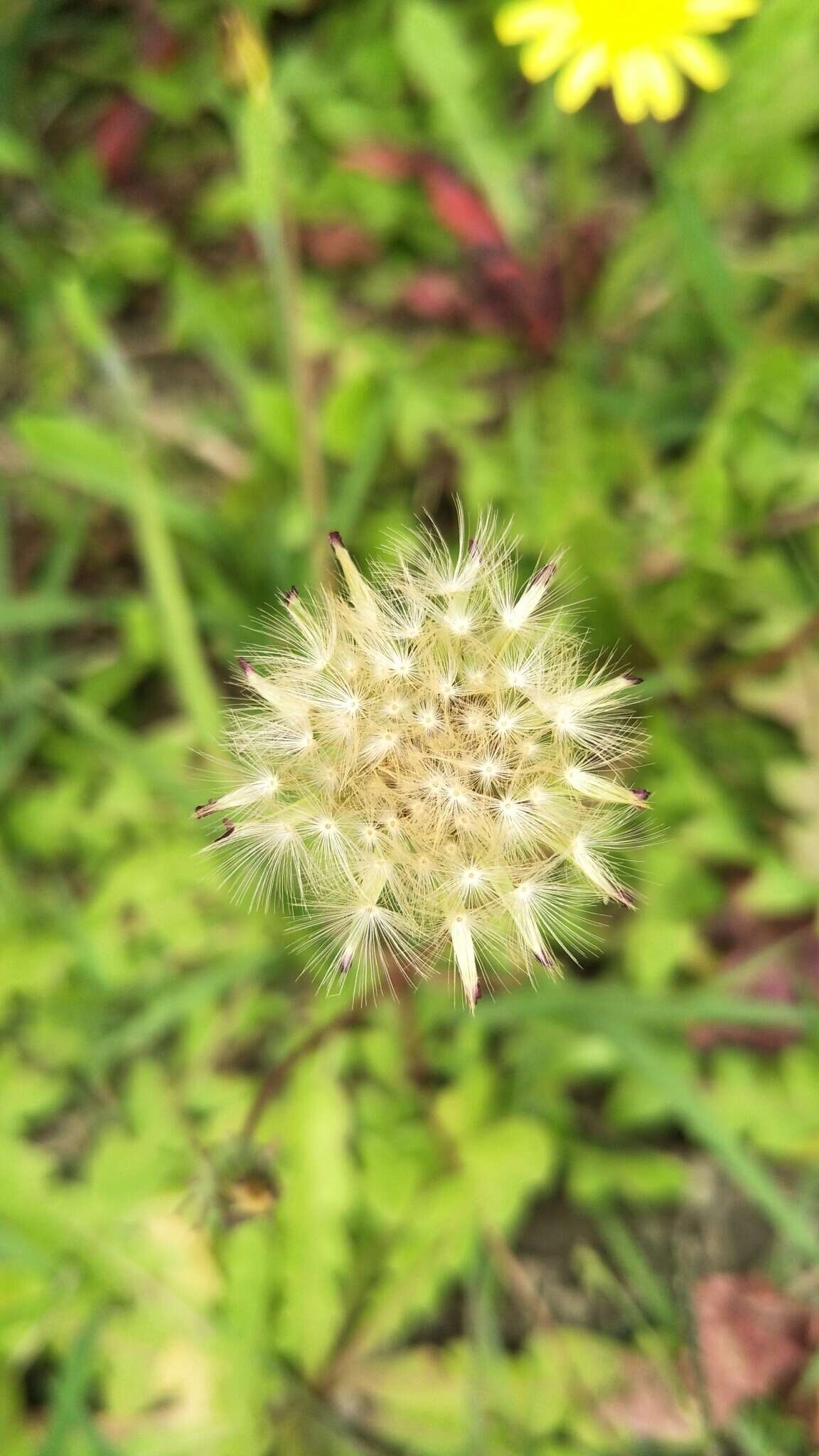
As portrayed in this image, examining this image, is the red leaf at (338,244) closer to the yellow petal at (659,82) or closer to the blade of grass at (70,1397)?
the yellow petal at (659,82)

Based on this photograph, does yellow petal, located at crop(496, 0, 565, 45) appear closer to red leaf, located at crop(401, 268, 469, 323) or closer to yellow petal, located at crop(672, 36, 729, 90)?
yellow petal, located at crop(672, 36, 729, 90)

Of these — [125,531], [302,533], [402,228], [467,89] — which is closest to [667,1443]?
[302,533]

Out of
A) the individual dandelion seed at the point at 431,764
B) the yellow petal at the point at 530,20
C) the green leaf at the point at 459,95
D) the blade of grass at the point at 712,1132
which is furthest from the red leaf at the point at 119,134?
the blade of grass at the point at 712,1132

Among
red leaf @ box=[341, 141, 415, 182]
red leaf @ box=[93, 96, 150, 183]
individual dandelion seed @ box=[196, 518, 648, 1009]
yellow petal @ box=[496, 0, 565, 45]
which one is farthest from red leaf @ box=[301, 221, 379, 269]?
individual dandelion seed @ box=[196, 518, 648, 1009]

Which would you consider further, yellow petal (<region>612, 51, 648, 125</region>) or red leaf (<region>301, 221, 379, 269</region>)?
red leaf (<region>301, 221, 379, 269</region>)

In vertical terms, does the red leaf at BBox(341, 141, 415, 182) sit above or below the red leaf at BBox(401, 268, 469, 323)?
above

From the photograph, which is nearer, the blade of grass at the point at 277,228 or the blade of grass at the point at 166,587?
the blade of grass at the point at 277,228
